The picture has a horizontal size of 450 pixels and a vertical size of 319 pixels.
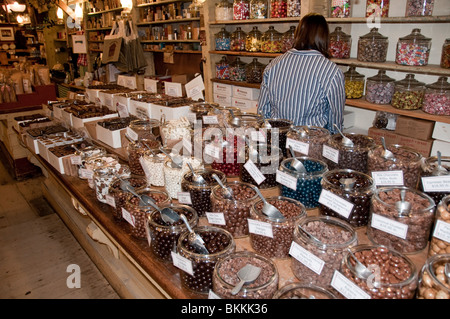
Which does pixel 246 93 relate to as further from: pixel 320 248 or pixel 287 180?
pixel 320 248

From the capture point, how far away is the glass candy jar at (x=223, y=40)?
13.4 feet

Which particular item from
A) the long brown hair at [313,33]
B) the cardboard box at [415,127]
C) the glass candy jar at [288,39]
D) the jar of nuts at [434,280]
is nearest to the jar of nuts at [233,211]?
the jar of nuts at [434,280]

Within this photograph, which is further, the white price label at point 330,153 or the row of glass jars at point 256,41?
the row of glass jars at point 256,41

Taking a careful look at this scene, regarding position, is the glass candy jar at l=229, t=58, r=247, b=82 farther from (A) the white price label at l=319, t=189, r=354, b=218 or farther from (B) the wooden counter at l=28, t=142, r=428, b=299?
(A) the white price label at l=319, t=189, r=354, b=218

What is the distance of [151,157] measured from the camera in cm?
167

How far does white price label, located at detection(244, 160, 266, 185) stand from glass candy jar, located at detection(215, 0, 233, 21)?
3050mm

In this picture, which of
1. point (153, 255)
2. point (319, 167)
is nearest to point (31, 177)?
point (153, 255)

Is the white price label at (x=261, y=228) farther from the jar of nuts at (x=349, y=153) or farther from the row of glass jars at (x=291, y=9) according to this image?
the row of glass jars at (x=291, y=9)

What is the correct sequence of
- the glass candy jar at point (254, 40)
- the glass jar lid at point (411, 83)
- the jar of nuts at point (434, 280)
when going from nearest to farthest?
the jar of nuts at point (434, 280)
the glass jar lid at point (411, 83)
the glass candy jar at point (254, 40)

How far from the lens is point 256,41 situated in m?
3.72

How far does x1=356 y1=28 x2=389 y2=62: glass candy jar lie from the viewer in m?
2.82

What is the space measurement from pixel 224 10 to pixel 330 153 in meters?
3.10

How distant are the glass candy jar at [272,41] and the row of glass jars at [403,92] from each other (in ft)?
2.78

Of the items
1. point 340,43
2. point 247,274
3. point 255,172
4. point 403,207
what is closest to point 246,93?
Answer: point 340,43
